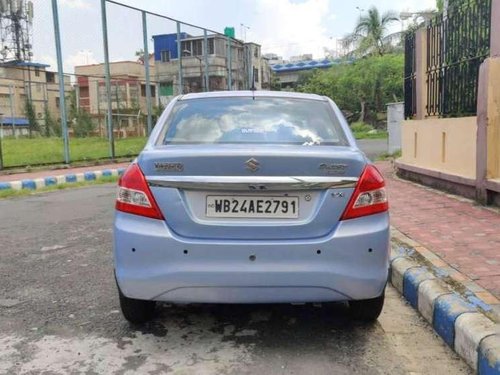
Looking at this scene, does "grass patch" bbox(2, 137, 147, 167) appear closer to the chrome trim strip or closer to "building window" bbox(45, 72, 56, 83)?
"building window" bbox(45, 72, 56, 83)

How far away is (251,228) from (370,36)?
4615cm

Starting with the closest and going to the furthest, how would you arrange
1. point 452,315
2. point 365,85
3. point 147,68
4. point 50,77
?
point 452,315 < point 50,77 < point 147,68 < point 365,85

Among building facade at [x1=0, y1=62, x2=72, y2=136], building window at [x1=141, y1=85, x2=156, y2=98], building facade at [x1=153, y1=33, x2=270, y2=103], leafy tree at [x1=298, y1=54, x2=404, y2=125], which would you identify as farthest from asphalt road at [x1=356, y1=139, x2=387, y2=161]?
leafy tree at [x1=298, y1=54, x2=404, y2=125]

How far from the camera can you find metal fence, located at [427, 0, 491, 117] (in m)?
7.29

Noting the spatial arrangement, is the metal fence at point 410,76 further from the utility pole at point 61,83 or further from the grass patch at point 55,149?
the grass patch at point 55,149

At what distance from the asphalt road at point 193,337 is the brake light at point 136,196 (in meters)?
0.81

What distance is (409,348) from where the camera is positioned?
3215 millimetres

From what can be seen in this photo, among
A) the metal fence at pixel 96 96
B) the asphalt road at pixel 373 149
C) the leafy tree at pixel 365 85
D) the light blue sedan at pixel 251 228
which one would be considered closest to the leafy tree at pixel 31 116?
the metal fence at pixel 96 96

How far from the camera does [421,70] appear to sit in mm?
9500

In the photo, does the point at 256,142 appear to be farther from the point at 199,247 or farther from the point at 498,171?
the point at 498,171

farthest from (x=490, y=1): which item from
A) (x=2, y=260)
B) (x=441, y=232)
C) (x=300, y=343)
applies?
(x=2, y=260)

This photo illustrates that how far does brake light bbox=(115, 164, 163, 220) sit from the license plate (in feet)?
1.02

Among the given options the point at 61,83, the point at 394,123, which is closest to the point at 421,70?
the point at 394,123

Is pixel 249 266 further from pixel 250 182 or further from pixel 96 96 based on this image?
pixel 96 96
